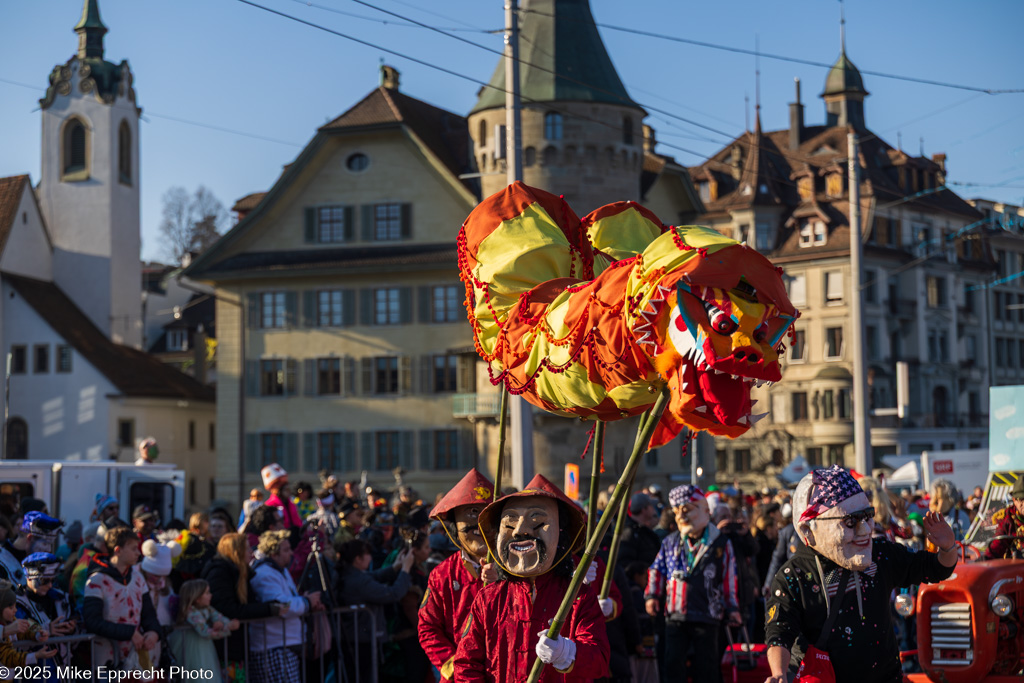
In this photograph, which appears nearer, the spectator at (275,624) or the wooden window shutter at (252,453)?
the spectator at (275,624)

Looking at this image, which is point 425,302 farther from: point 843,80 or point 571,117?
point 843,80

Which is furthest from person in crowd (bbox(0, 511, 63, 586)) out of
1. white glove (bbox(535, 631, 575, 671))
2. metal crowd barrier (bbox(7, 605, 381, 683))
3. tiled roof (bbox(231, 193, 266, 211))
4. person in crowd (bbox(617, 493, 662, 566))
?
tiled roof (bbox(231, 193, 266, 211))

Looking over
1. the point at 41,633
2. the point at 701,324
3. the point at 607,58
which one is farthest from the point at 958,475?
the point at 701,324

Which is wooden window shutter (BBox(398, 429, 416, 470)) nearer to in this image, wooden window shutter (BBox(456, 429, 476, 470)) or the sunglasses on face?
wooden window shutter (BBox(456, 429, 476, 470))

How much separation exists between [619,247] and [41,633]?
4.63 m

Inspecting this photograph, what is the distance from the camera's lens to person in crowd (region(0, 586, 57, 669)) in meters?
8.28

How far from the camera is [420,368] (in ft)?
148

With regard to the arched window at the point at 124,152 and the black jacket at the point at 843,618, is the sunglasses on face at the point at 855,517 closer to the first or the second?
the black jacket at the point at 843,618

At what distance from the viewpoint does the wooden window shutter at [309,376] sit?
1803 inches

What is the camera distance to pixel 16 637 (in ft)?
28.5

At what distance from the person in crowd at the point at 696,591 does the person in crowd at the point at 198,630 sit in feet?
11.3

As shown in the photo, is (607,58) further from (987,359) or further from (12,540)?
(987,359)

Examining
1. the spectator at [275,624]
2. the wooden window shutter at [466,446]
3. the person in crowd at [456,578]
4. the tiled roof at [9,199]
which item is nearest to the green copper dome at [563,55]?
the wooden window shutter at [466,446]

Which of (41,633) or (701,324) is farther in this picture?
(41,633)
